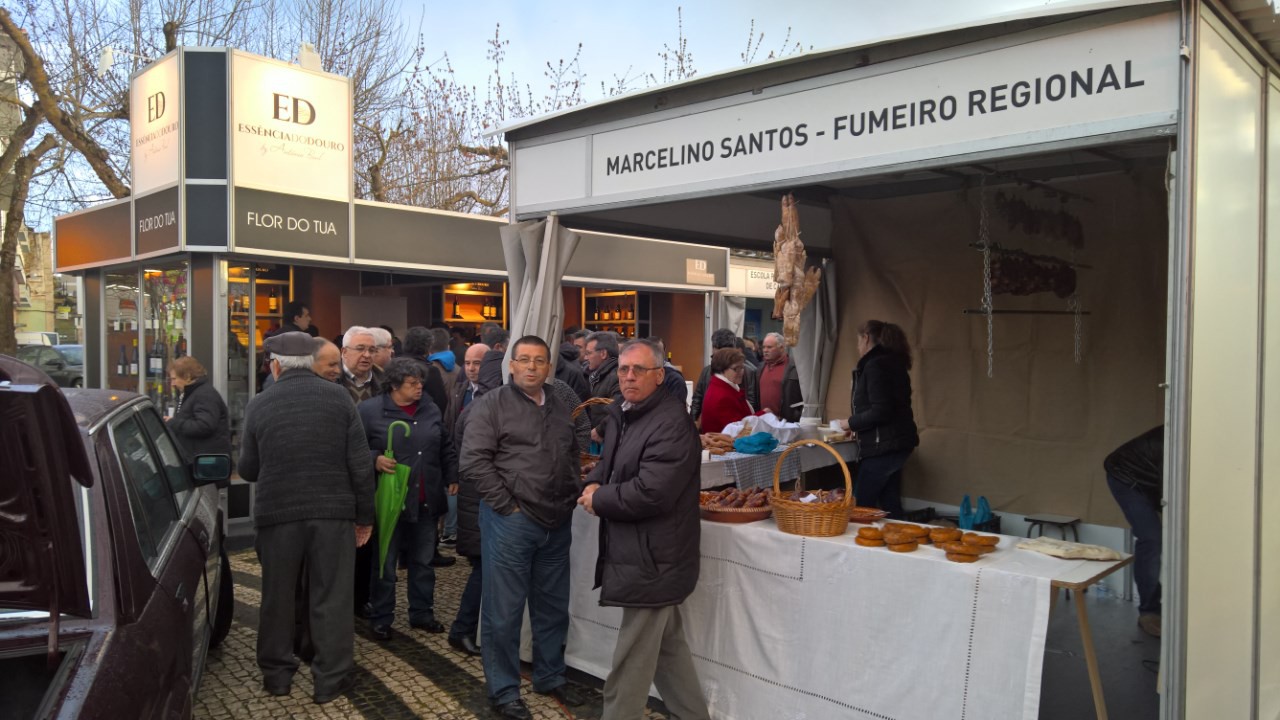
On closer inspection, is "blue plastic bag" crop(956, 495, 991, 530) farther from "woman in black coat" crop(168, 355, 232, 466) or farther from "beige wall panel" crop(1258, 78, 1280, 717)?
"woman in black coat" crop(168, 355, 232, 466)

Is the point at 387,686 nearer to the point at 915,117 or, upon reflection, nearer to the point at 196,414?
the point at 196,414

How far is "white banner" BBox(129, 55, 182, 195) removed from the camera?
7.93 m

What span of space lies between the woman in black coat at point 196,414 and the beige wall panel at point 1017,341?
5.20m

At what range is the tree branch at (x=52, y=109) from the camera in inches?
506

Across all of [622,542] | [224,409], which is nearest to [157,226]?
[224,409]

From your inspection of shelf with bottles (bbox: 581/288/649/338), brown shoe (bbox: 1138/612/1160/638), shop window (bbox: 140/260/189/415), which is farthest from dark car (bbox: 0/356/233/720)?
shelf with bottles (bbox: 581/288/649/338)

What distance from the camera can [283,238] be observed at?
8.05 meters

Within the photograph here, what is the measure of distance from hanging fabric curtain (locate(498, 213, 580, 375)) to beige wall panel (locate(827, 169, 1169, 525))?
11.0 ft

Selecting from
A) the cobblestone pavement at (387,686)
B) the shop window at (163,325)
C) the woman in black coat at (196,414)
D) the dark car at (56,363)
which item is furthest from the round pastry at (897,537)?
the dark car at (56,363)

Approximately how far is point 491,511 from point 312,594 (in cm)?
103

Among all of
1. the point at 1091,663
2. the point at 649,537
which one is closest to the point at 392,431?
the point at 649,537

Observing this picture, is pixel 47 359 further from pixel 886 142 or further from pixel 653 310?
pixel 886 142

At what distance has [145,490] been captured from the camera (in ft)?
10.4

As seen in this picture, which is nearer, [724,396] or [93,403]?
[93,403]
